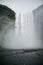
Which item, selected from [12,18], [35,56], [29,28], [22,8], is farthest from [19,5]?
[35,56]

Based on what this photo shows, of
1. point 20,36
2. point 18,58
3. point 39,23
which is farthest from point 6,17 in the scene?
point 18,58

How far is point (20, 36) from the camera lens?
3543 millimetres

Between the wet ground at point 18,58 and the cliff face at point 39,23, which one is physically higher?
the cliff face at point 39,23

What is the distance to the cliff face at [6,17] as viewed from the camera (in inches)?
139

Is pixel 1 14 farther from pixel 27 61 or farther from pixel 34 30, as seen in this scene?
pixel 27 61

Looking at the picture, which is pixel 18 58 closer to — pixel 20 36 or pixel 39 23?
pixel 20 36

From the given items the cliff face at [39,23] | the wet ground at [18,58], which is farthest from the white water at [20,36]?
the wet ground at [18,58]

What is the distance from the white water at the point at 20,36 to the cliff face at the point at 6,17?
0.19 m

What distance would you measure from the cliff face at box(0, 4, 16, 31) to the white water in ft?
0.63

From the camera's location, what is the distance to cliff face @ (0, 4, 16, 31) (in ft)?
11.6

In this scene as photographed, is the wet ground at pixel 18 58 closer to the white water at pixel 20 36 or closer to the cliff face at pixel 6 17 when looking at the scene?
the white water at pixel 20 36

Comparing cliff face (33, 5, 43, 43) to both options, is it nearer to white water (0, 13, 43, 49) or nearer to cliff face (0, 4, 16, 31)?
white water (0, 13, 43, 49)

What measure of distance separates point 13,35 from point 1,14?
771 millimetres

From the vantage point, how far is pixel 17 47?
3656 millimetres
